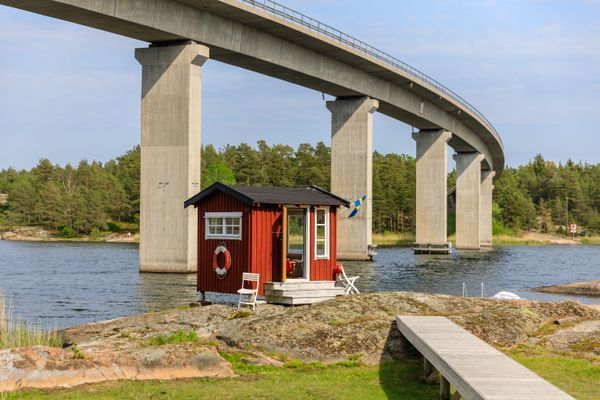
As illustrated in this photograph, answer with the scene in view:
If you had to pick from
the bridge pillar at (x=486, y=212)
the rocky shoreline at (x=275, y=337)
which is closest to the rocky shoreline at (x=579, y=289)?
the rocky shoreline at (x=275, y=337)

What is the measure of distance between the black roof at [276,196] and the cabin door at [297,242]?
1.45ft

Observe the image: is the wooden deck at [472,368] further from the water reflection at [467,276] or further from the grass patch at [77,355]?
the water reflection at [467,276]

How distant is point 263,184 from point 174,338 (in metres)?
123

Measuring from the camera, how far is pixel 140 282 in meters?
40.4

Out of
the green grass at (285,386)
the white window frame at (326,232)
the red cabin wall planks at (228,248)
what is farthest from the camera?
the white window frame at (326,232)

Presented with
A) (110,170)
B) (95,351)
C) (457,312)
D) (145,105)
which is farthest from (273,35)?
(110,170)

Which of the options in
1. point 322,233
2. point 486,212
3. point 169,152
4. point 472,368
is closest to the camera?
point 472,368

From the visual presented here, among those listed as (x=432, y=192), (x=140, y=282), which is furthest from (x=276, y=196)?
(x=432, y=192)

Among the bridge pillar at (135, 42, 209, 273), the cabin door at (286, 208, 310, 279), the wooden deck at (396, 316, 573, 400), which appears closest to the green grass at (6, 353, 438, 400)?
the wooden deck at (396, 316, 573, 400)

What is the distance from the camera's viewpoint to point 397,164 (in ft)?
486

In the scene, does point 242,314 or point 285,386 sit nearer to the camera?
point 285,386

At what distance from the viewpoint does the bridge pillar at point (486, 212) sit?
11581 cm

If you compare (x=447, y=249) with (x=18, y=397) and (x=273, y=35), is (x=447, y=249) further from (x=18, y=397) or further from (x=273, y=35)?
(x=18, y=397)

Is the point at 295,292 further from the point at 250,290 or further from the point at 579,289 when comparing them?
the point at 579,289
